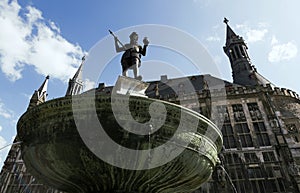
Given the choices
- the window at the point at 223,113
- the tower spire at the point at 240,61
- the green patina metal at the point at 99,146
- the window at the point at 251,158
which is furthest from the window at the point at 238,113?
the green patina metal at the point at 99,146

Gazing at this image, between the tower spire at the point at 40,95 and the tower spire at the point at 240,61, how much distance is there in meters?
22.7

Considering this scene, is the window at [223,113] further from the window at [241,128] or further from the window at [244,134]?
the window at [244,134]

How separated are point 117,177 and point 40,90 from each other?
1088 inches

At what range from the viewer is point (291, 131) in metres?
16.4

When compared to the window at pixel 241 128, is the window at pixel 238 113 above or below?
above

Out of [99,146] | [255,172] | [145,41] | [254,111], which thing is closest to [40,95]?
[254,111]

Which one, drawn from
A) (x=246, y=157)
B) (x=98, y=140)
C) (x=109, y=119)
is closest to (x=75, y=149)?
A: (x=98, y=140)

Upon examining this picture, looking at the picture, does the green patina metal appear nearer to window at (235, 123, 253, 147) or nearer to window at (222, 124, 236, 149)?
window at (222, 124, 236, 149)

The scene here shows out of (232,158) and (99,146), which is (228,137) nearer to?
(232,158)

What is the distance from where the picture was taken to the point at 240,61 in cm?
2722

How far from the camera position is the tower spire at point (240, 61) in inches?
967

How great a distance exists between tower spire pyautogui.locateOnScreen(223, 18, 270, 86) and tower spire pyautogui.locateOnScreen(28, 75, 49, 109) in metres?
22.7

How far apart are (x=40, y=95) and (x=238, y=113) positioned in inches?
869

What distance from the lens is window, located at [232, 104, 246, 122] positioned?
1769cm
